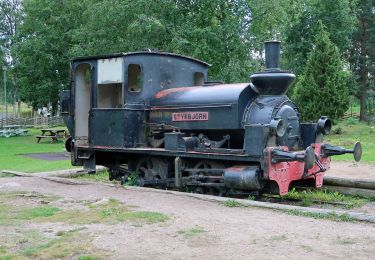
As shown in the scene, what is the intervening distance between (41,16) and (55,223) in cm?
3263

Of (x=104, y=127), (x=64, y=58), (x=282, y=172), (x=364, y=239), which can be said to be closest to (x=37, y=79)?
(x=64, y=58)

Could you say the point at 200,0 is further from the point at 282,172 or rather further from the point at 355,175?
the point at 282,172

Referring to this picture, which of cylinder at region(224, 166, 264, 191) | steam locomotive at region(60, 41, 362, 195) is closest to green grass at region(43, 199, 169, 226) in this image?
cylinder at region(224, 166, 264, 191)

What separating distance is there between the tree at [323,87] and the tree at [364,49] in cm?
1469

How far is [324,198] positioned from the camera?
9469 mm

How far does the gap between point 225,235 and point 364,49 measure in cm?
3853

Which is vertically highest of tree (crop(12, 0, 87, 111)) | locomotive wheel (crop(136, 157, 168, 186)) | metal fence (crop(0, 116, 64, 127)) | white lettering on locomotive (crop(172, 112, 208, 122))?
tree (crop(12, 0, 87, 111))

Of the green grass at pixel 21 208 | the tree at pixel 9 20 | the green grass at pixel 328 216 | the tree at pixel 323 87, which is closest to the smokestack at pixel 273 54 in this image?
the green grass at pixel 328 216

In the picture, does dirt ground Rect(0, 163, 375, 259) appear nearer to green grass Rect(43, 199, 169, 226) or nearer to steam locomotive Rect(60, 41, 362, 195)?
green grass Rect(43, 199, 169, 226)

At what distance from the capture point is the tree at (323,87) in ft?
85.1

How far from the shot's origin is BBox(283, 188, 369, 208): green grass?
9.19m

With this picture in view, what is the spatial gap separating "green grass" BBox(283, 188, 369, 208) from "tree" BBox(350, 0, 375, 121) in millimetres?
32045

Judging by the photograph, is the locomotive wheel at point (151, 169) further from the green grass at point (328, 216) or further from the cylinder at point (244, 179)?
the green grass at point (328, 216)

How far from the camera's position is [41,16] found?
121 feet
